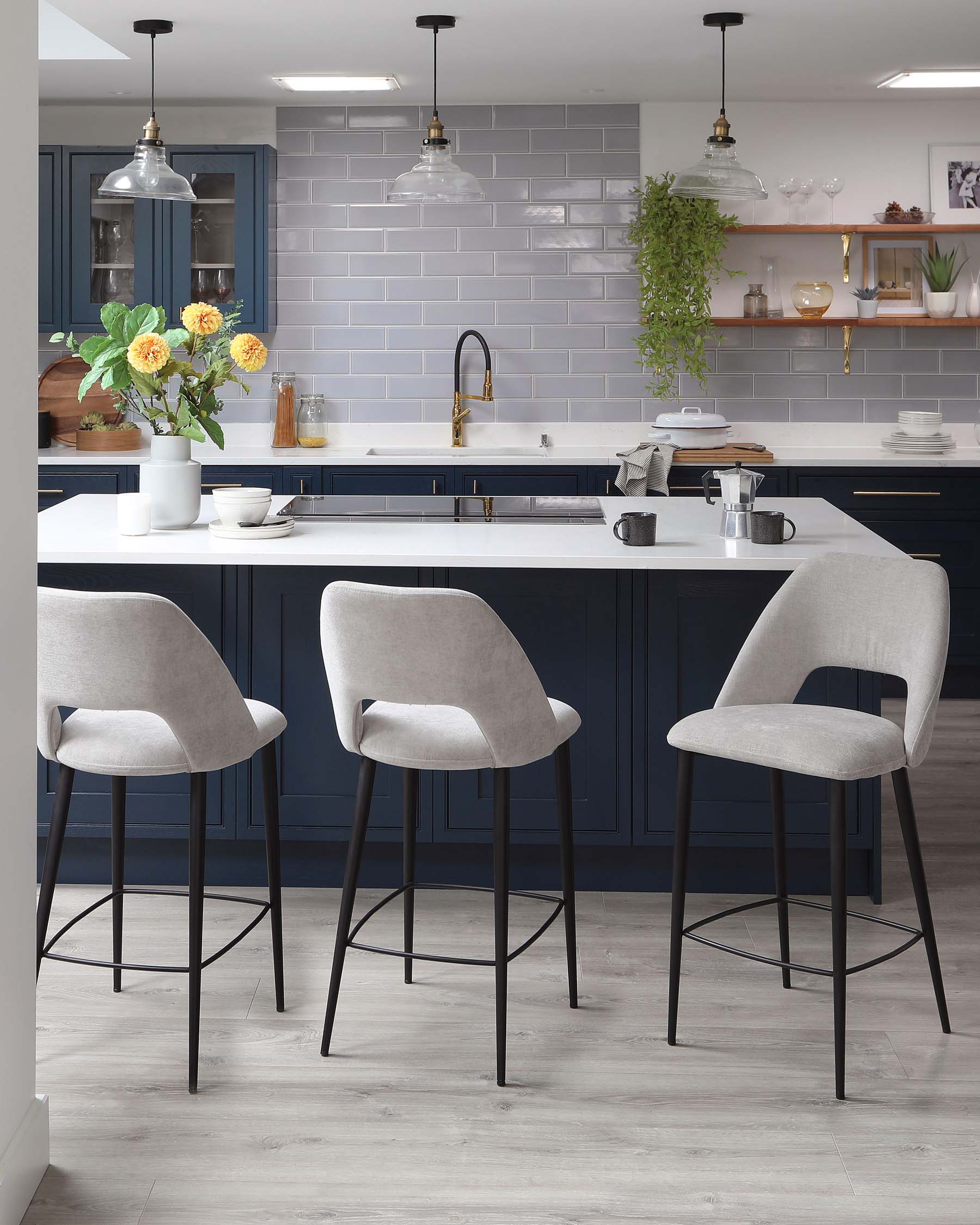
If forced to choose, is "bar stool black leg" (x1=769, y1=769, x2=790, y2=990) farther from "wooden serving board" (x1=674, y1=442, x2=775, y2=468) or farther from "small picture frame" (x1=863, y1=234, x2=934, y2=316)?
"small picture frame" (x1=863, y1=234, x2=934, y2=316)

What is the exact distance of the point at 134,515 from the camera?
3.30 m

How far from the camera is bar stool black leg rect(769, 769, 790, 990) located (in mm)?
2924

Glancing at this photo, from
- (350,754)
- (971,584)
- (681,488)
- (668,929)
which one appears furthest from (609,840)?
(971,584)

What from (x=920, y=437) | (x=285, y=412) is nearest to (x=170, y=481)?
(x=285, y=412)

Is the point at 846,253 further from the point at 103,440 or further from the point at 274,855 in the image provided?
the point at 274,855

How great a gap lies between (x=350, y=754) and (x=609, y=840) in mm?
720

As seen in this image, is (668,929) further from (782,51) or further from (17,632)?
(782,51)

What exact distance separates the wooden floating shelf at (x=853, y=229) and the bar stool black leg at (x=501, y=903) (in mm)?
3954

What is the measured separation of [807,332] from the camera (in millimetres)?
5992

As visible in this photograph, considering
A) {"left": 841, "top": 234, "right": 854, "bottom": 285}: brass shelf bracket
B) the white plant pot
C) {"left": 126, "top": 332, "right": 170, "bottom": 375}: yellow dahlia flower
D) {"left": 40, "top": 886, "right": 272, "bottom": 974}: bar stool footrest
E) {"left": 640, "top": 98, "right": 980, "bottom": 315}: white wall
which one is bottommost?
{"left": 40, "top": 886, "right": 272, "bottom": 974}: bar stool footrest

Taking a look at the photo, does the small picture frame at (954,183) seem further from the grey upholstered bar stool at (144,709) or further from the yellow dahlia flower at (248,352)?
the grey upholstered bar stool at (144,709)

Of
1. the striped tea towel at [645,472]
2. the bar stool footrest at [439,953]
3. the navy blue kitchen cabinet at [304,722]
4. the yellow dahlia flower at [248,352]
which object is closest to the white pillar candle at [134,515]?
the navy blue kitchen cabinet at [304,722]

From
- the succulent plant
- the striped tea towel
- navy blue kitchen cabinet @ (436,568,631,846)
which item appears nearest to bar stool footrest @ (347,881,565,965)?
navy blue kitchen cabinet @ (436,568,631,846)

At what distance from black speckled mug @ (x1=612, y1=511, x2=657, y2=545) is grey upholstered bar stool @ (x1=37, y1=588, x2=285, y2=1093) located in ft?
3.39
